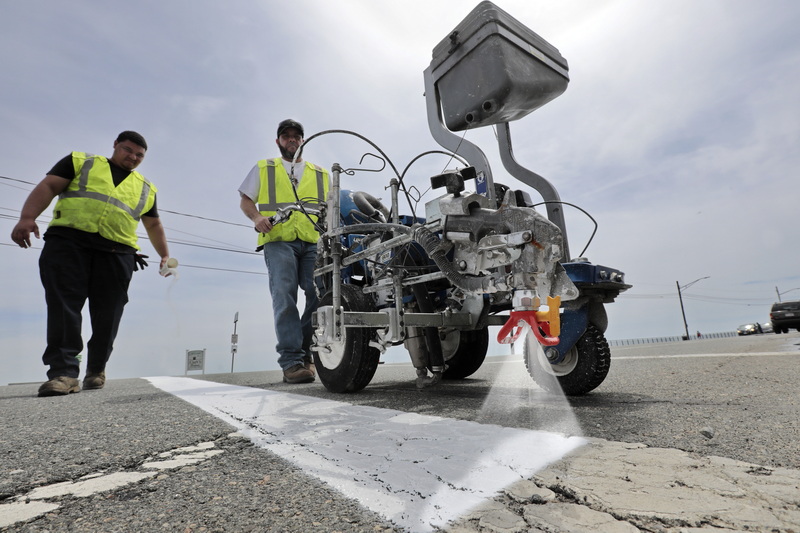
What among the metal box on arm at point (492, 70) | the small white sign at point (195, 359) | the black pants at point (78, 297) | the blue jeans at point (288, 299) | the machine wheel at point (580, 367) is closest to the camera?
the metal box on arm at point (492, 70)

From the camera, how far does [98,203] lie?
379 cm

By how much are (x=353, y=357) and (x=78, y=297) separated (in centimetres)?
278

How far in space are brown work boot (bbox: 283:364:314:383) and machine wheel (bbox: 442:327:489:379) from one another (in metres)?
1.27

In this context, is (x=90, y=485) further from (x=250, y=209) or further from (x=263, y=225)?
(x=250, y=209)

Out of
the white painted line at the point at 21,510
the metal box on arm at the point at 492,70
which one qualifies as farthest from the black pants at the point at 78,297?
the metal box on arm at the point at 492,70

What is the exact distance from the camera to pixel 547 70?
2357 mm

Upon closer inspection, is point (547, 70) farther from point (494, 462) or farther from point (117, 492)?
point (117, 492)

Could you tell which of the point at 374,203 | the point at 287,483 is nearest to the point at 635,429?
the point at 287,483

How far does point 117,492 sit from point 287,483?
414 mm

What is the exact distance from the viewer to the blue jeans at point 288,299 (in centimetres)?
397

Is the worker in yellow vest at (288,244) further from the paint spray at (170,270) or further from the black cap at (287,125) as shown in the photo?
the paint spray at (170,270)

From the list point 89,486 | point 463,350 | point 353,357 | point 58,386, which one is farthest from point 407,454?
point 58,386

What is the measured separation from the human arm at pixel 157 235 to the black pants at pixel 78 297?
0.37m

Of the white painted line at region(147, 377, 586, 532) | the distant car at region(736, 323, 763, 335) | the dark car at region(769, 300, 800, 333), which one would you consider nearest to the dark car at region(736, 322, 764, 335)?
the distant car at region(736, 323, 763, 335)
